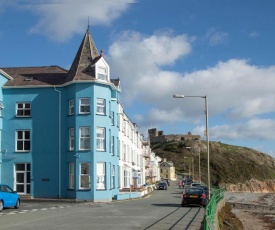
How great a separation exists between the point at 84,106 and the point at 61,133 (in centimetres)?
325

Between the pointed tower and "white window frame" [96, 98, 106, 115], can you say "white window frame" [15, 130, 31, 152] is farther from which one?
"white window frame" [96, 98, 106, 115]

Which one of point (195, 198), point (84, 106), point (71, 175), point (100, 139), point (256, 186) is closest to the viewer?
point (195, 198)

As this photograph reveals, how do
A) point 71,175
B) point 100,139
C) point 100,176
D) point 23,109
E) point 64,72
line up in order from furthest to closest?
1. point 64,72
2. point 23,109
3. point 100,139
4. point 71,175
5. point 100,176

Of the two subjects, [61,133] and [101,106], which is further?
[61,133]

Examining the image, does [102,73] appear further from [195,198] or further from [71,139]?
[195,198]

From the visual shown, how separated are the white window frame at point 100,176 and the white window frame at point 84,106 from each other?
4630 millimetres

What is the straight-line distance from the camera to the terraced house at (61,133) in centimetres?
3938

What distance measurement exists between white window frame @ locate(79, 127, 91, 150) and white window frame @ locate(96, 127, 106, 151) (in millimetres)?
810

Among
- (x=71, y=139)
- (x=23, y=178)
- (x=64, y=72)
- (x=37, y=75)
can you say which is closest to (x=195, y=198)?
(x=71, y=139)

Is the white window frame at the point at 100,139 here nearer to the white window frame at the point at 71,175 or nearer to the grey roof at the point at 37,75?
the white window frame at the point at 71,175

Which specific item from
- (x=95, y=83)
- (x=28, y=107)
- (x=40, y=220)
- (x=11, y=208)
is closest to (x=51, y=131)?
(x=28, y=107)

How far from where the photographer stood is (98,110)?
132ft

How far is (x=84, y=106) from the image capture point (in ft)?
131

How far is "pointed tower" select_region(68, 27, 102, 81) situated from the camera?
40.6 m
